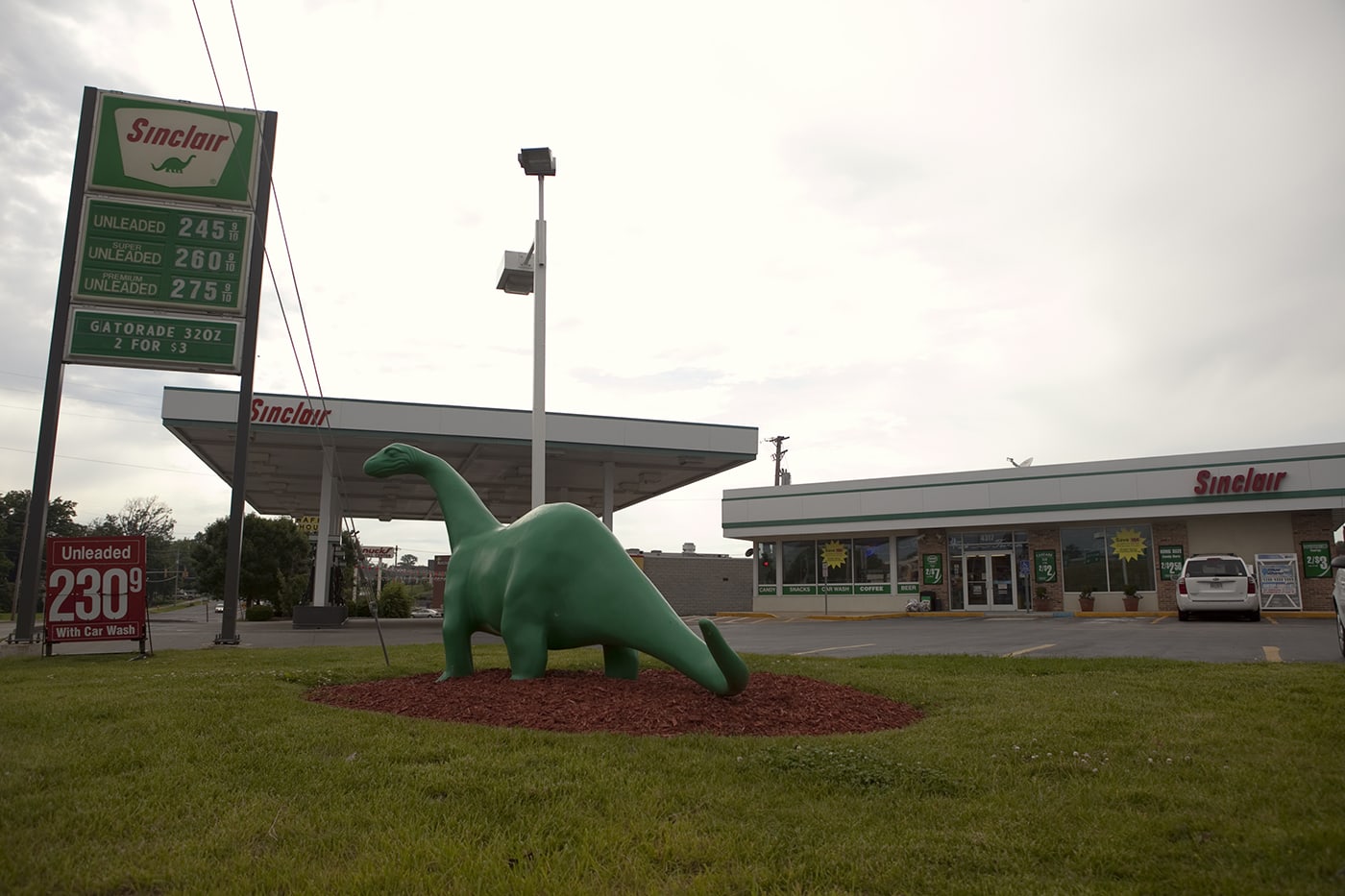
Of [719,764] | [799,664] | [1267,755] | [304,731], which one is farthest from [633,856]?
[799,664]

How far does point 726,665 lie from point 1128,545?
81.9 ft

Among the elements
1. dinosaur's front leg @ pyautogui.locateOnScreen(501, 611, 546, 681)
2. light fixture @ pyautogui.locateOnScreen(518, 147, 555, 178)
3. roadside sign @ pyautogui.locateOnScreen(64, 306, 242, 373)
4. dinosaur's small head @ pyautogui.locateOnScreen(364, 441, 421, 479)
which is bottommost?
dinosaur's front leg @ pyautogui.locateOnScreen(501, 611, 546, 681)

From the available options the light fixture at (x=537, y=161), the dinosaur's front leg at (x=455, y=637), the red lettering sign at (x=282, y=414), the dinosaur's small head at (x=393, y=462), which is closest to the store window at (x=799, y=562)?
the red lettering sign at (x=282, y=414)

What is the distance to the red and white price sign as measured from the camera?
12.1 m

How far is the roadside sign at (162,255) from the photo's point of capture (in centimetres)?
1427

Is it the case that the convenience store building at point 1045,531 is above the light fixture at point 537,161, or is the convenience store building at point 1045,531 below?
below

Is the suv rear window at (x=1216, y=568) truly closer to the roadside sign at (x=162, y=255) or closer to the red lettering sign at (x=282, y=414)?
the roadside sign at (x=162, y=255)

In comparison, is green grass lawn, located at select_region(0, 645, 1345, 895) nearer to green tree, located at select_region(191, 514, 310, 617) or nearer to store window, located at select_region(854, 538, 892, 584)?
store window, located at select_region(854, 538, 892, 584)

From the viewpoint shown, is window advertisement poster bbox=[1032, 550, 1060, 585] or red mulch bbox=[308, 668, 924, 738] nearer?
red mulch bbox=[308, 668, 924, 738]

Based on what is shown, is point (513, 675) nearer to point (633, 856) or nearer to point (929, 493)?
point (633, 856)

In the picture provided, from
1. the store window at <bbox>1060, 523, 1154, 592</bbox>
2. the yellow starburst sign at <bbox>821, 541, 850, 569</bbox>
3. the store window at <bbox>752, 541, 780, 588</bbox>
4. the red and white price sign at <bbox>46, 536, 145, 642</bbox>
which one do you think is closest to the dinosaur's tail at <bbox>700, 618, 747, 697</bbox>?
the red and white price sign at <bbox>46, 536, 145, 642</bbox>

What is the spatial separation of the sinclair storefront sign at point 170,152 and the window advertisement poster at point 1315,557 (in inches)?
1048

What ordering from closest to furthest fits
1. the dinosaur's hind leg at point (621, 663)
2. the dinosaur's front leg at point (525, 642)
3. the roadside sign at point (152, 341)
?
1. the dinosaur's front leg at point (525, 642)
2. the dinosaur's hind leg at point (621, 663)
3. the roadside sign at point (152, 341)

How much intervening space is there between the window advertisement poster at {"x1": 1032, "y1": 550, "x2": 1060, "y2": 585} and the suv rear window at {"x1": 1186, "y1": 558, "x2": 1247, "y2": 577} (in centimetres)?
717
